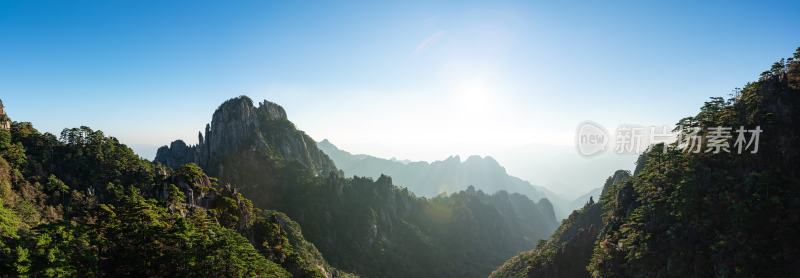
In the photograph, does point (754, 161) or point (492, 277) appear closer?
point (754, 161)

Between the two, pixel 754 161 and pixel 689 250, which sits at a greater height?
pixel 754 161

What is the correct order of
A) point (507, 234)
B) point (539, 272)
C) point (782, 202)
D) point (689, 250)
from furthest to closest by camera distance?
point (507, 234) → point (539, 272) → point (689, 250) → point (782, 202)

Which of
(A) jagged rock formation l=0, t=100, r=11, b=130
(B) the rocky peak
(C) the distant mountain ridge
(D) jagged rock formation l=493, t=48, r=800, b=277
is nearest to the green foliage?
(A) jagged rock formation l=0, t=100, r=11, b=130

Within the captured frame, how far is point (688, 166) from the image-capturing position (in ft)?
214

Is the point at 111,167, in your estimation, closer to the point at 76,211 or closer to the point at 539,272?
the point at 76,211

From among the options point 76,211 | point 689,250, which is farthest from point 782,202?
point 76,211

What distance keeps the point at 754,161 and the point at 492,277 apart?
68.9m

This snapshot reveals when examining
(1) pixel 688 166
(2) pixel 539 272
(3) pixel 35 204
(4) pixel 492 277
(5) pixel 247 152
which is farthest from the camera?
(5) pixel 247 152

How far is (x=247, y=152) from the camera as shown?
130500mm

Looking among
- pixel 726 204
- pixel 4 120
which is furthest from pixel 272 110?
pixel 726 204

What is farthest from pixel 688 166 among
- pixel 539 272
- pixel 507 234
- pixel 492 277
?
pixel 507 234

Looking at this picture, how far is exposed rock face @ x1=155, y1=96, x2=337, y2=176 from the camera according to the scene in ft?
435

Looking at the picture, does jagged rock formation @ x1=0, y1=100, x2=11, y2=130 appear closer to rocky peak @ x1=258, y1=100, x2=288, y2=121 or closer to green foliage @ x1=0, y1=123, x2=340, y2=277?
green foliage @ x1=0, y1=123, x2=340, y2=277

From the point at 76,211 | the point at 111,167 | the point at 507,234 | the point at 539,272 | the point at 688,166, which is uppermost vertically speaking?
the point at 688,166
